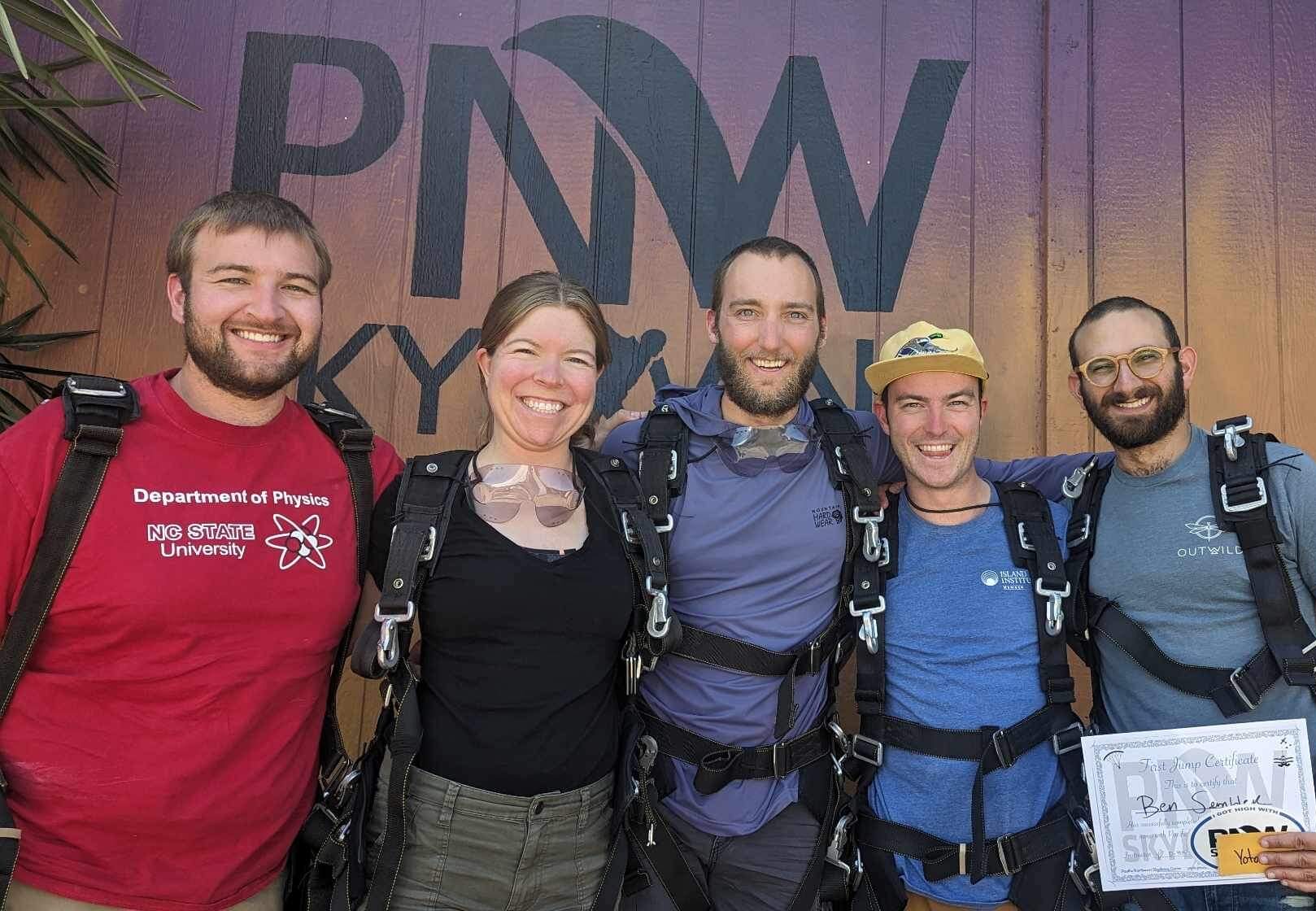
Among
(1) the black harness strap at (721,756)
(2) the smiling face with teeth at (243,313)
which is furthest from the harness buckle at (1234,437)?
(2) the smiling face with teeth at (243,313)

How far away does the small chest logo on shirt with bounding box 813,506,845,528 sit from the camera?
2533mm

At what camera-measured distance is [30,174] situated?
11.1ft

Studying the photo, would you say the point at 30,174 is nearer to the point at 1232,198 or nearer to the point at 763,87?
the point at 763,87

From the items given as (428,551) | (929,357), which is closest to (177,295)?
(428,551)

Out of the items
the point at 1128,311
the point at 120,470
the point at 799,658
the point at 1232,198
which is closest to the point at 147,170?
the point at 120,470

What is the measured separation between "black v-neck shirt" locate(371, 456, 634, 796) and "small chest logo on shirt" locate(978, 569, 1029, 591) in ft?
3.39

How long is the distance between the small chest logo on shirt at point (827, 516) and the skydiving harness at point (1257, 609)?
2.25ft

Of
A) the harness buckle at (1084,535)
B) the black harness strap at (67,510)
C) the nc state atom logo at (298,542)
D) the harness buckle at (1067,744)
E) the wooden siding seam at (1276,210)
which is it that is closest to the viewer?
the black harness strap at (67,510)

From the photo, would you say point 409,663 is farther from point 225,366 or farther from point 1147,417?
point 1147,417

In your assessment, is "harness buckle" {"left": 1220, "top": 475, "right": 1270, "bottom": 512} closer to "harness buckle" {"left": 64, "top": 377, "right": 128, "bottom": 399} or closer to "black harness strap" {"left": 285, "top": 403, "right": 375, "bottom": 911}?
"black harness strap" {"left": 285, "top": 403, "right": 375, "bottom": 911}

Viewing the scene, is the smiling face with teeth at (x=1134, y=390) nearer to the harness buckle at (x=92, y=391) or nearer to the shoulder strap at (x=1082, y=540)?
the shoulder strap at (x=1082, y=540)

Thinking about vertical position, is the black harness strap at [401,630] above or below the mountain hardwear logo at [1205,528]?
below

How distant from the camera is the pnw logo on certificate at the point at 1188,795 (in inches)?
82.8

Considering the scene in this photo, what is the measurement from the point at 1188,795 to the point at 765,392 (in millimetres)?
1475
